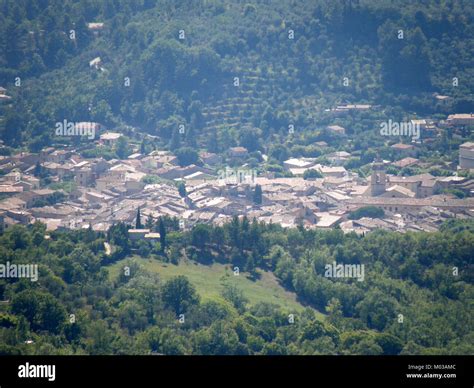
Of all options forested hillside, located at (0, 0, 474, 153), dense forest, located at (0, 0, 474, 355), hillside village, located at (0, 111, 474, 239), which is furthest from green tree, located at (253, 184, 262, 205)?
forested hillside, located at (0, 0, 474, 153)

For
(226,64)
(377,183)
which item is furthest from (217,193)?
(226,64)

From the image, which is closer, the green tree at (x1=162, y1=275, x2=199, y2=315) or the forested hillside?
the green tree at (x1=162, y1=275, x2=199, y2=315)

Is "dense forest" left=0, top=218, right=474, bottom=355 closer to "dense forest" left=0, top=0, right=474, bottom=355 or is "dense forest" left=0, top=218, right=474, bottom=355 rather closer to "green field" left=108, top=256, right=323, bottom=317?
"dense forest" left=0, top=0, right=474, bottom=355

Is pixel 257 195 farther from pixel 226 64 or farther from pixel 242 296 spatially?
pixel 226 64

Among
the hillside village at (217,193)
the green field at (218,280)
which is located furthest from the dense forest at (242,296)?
the hillside village at (217,193)

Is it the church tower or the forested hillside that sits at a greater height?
the forested hillside
